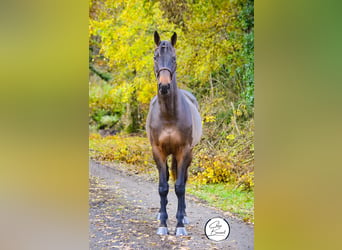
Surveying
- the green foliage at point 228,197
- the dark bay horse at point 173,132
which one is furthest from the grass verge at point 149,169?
the dark bay horse at point 173,132

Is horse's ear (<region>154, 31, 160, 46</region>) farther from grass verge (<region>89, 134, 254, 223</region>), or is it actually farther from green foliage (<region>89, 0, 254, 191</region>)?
grass verge (<region>89, 134, 254, 223</region>)

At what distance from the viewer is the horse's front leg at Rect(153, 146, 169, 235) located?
133 inches

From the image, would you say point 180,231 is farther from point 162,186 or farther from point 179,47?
point 179,47

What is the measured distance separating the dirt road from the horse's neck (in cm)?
60

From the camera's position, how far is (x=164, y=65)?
3.15 meters

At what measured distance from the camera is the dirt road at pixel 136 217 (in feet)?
10.9

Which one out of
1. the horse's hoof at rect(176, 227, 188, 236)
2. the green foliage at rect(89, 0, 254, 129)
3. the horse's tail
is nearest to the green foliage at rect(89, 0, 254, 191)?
the green foliage at rect(89, 0, 254, 129)

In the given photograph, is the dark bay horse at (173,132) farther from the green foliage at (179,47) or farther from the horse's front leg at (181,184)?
the green foliage at (179,47)

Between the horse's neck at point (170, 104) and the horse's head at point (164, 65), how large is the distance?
75 mm

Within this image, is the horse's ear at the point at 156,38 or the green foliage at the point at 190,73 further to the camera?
the green foliage at the point at 190,73

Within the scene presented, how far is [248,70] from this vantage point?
3471 millimetres
